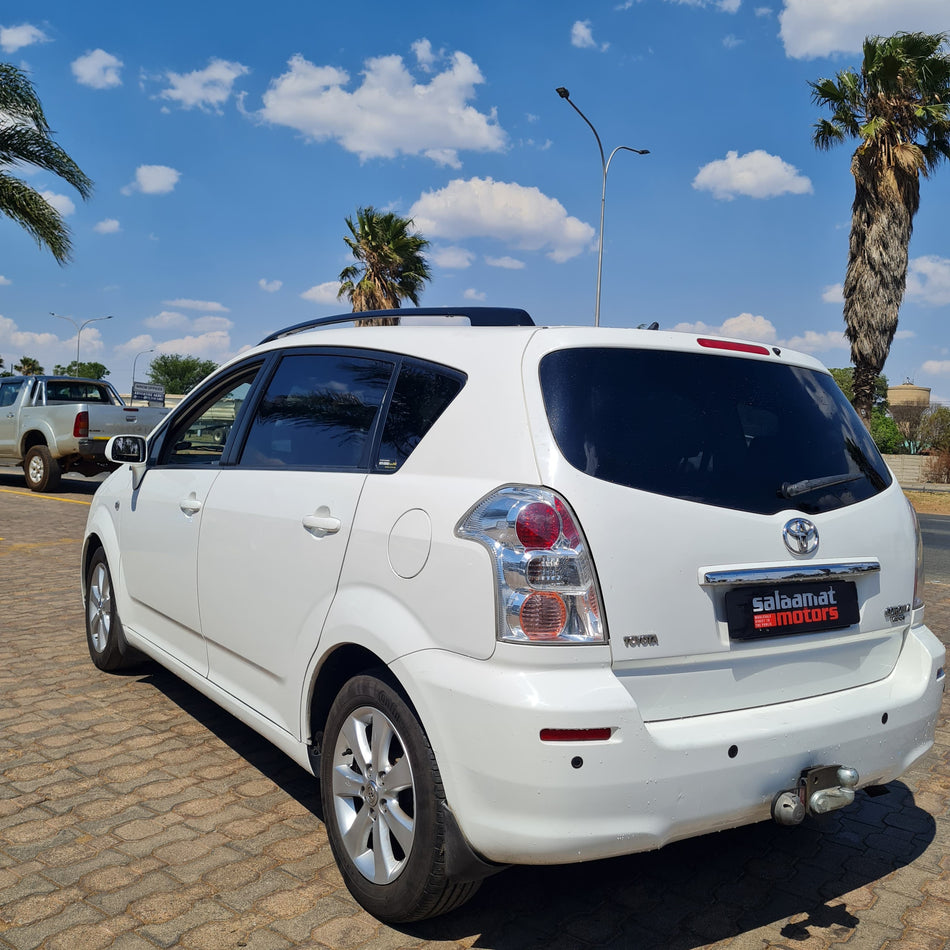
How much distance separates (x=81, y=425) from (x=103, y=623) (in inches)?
440

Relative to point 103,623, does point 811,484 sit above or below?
above

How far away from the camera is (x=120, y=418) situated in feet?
49.5

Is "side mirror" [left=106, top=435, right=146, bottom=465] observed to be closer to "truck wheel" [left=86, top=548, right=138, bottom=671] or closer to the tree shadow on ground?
"truck wheel" [left=86, top=548, right=138, bottom=671]

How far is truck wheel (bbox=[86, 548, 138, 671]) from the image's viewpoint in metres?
4.79

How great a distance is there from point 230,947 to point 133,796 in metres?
1.13

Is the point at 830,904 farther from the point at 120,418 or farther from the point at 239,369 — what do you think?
the point at 120,418

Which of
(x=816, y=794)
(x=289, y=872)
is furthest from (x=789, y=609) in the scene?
(x=289, y=872)

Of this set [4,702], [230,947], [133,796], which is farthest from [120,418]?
[230,947]

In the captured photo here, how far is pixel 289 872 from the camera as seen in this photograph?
296cm

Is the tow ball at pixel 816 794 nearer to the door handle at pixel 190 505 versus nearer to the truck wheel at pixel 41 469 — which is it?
the door handle at pixel 190 505

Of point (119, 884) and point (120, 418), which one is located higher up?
point (120, 418)

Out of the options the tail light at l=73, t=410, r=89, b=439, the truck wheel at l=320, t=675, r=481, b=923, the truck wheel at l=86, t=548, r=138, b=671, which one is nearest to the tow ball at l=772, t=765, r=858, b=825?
the truck wheel at l=320, t=675, r=481, b=923

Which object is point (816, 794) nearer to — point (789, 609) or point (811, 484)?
point (789, 609)

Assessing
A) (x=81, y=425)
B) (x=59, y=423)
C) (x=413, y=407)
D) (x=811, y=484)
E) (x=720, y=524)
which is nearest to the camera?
(x=720, y=524)
